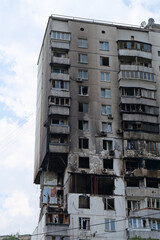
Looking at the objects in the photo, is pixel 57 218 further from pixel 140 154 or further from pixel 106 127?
pixel 106 127

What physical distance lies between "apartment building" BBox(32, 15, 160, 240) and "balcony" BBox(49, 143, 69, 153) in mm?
162

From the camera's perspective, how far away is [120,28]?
74938 mm

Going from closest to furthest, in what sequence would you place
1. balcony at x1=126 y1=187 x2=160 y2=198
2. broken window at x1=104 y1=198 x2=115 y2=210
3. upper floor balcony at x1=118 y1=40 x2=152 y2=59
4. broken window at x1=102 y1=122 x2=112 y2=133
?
broken window at x1=104 y1=198 x2=115 y2=210
balcony at x1=126 y1=187 x2=160 y2=198
broken window at x1=102 y1=122 x2=112 y2=133
upper floor balcony at x1=118 y1=40 x2=152 y2=59

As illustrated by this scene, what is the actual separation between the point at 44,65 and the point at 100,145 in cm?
2011

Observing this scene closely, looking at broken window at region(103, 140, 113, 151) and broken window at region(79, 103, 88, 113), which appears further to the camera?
broken window at region(79, 103, 88, 113)

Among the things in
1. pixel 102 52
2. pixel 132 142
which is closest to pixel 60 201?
pixel 132 142

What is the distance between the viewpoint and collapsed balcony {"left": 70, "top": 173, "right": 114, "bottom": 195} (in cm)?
6172

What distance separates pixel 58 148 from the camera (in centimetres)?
6322

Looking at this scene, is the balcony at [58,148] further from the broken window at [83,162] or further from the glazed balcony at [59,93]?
the glazed balcony at [59,93]

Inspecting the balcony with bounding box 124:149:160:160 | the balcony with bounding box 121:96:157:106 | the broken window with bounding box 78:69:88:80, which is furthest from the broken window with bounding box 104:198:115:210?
the broken window with bounding box 78:69:88:80

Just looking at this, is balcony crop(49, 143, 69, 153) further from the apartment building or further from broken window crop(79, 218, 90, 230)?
broken window crop(79, 218, 90, 230)

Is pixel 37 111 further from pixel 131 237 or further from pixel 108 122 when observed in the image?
pixel 131 237

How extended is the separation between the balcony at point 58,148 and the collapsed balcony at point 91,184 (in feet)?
13.4

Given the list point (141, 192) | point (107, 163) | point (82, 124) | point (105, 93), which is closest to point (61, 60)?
point (105, 93)
